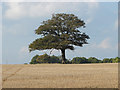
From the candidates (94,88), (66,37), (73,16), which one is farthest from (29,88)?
(73,16)

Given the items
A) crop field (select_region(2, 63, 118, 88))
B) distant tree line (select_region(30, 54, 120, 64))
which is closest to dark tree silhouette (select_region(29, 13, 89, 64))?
distant tree line (select_region(30, 54, 120, 64))

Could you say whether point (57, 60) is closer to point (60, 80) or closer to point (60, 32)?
point (60, 32)

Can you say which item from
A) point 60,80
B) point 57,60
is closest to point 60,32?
point 57,60

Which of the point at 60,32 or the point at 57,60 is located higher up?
the point at 60,32

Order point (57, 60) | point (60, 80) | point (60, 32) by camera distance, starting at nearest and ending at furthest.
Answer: point (60, 80)
point (60, 32)
point (57, 60)

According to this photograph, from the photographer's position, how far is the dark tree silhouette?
42.4m

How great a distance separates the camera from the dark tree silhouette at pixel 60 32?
42438 mm

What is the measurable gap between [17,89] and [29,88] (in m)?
0.42

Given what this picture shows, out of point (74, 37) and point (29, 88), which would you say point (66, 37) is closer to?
point (74, 37)

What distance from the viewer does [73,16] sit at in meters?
44.5

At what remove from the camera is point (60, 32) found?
4412 centimetres

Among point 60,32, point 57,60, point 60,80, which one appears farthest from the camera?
point 57,60

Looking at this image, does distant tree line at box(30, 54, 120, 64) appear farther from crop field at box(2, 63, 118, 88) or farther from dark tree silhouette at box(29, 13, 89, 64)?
crop field at box(2, 63, 118, 88)

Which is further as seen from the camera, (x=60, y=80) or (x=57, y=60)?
(x=57, y=60)
